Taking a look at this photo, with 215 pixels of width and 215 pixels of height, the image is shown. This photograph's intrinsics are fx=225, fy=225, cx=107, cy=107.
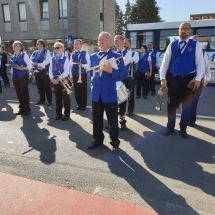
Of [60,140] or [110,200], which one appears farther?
[60,140]

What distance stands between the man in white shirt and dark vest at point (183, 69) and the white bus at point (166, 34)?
811 centimetres

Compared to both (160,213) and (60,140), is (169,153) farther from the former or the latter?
(60,140)

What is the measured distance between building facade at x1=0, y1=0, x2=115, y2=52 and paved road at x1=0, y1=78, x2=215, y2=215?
1948 centimetres

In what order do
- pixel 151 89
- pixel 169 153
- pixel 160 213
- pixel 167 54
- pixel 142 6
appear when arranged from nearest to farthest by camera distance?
pixel 160 213 < pixel 169 153 < pixel 167 54 < pixel 151 89 < pixel 142 6

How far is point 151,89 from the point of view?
940 cm

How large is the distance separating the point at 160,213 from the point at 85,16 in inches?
977

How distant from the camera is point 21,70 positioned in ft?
20.3

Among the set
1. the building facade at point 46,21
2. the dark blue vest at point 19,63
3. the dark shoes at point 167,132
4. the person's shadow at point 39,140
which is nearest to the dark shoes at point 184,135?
the dark shoes at point 167,132

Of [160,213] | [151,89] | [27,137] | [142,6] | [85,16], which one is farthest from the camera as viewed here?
[142,6]

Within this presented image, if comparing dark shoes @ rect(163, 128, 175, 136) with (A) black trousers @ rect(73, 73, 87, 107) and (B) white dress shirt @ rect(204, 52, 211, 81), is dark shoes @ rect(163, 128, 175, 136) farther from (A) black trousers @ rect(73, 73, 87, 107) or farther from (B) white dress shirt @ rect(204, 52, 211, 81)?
(A) black trousers @ rect(73, 73, 87, 107)

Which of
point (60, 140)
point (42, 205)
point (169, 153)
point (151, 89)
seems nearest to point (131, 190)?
point (42, 205)

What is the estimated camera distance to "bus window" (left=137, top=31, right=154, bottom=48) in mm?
12870

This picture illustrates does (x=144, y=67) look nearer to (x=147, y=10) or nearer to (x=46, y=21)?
(x=46, y=21)

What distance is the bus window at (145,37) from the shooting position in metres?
12.9
